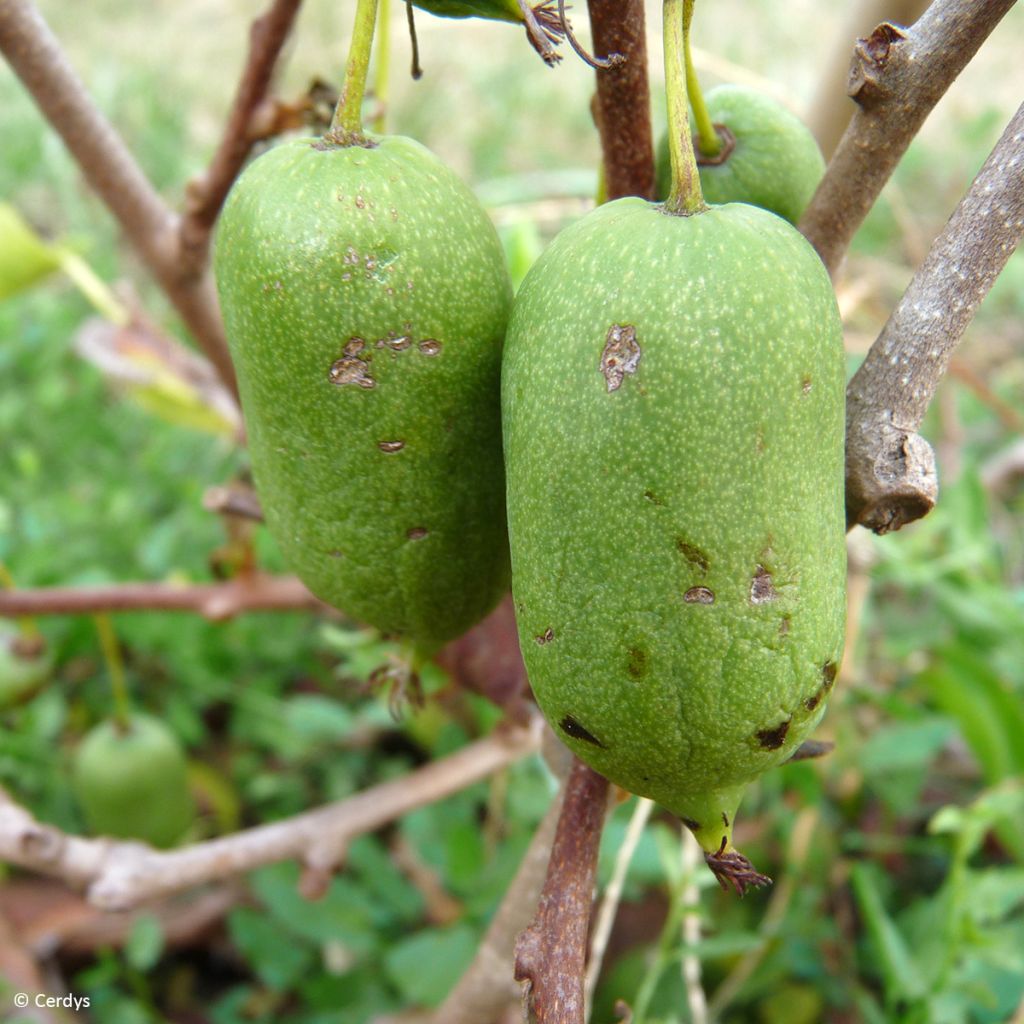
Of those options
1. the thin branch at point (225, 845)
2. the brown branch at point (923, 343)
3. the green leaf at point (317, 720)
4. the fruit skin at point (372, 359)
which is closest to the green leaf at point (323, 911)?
the thin branch at point (225, 845)

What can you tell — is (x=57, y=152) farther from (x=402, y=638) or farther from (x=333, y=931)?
(x=402, y=638)

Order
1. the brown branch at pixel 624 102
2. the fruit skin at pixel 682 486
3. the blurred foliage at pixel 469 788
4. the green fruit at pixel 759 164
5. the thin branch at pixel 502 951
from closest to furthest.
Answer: the fruit skin at pixel 682 486 → the brown branch at pixel 624 102 → the green fruit at pixel 759 164 → the thin branch at pixel 502 951 → the blurred foliage at pixel 469 788

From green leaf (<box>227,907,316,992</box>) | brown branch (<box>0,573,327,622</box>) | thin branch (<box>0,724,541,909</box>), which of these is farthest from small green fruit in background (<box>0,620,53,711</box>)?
green leaf (<box>227,907,316,992</box>)

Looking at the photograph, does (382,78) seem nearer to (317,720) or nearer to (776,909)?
(317,720)

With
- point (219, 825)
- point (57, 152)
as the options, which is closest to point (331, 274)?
point (219, 825)

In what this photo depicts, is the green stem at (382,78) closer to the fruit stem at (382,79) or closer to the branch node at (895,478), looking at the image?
the fruit stem at (382,79)

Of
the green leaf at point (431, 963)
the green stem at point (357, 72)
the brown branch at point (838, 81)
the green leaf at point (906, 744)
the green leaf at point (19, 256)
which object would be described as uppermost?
the green stem at point (357, 72)
